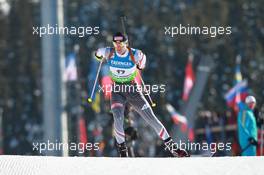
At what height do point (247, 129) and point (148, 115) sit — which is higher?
point (148, 115)

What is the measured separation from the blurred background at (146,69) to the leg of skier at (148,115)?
6.78 ft

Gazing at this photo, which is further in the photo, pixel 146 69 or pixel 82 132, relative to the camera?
pixel 146 69

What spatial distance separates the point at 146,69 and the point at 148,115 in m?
5.32

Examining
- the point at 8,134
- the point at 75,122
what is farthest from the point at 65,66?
the point at 8,134

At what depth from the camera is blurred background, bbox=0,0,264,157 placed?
1220 centimetres

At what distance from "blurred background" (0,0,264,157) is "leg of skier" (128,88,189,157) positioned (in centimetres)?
207

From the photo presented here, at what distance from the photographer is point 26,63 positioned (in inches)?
658

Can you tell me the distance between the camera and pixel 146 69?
13.5m

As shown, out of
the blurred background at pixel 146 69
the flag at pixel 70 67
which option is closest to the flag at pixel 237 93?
the blurred background at pixel 146 69

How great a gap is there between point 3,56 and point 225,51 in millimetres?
4522
